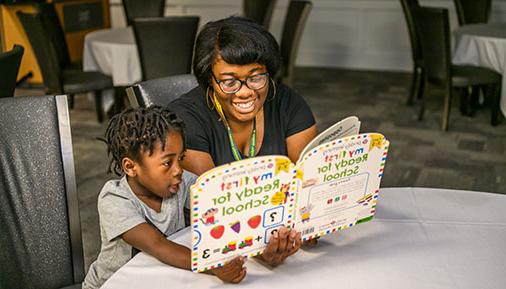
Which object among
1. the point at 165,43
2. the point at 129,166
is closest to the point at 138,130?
the point at 129,166

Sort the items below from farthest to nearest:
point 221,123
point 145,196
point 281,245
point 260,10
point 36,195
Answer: point 260,10 < point 221,123 < point 36,195 < point 145,196 < point 281,245

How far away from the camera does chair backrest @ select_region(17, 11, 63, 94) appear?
3.96 m

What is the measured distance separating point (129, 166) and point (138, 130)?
3.6 inches

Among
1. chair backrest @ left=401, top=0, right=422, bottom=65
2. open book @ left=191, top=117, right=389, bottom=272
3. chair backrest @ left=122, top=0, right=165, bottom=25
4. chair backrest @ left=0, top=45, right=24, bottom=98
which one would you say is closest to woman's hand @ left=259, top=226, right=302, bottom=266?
open book @ left=191, top=117, right=389, bottom=272

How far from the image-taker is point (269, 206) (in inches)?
45.6

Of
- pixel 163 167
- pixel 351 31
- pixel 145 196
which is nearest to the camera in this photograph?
pixel 163 167

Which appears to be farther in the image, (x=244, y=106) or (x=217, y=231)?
(x=244, y=106)

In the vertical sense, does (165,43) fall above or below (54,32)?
above

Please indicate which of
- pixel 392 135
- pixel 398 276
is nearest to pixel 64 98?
pixel 398 276

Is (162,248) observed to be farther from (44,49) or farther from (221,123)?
(44,49)

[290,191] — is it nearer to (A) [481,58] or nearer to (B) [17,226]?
(B) [17,226]

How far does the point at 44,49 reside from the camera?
4078 millimetres

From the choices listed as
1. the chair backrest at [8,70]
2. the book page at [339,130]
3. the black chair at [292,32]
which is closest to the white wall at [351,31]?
the black chair at [292,32]

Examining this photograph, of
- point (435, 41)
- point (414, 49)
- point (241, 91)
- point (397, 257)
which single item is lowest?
point (414, 49)
